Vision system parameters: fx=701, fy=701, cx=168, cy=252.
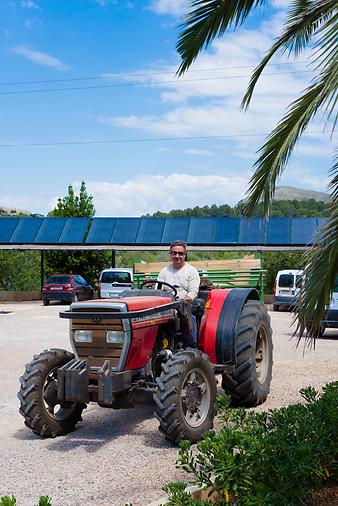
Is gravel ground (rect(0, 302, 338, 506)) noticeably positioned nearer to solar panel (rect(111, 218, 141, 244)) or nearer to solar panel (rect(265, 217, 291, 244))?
solar panel (rect(265, 217, 291, 244))

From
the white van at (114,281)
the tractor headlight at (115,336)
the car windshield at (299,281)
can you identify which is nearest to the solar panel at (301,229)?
the white van at (114,281)

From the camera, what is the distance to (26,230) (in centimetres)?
3525

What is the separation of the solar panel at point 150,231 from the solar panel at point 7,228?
22.2ft

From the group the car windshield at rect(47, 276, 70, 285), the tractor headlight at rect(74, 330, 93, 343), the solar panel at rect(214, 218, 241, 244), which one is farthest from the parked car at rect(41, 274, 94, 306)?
the tractor headlight at rect(74, 330, 93, 343)

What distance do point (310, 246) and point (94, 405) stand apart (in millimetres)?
5016

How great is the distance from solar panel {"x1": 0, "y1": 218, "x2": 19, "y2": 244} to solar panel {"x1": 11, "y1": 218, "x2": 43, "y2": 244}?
0.22m

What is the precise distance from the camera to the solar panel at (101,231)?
3341cm

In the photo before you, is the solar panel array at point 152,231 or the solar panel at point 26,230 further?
the solar panel at point 26,230

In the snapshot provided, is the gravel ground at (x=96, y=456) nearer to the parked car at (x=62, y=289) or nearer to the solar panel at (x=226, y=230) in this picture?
the parked car at (x=62, y=289)

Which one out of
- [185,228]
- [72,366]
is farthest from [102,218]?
[72,366]

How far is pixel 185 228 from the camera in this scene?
107 ft

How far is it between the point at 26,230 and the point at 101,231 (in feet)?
13.4

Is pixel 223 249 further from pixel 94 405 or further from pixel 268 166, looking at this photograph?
pixel 268 166

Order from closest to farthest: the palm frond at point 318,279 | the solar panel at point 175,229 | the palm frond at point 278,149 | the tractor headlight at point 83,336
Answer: the palm frond at point 318,279, the palm frond at point 278,149, the tractor headlight at point 83,336, the solar panel at point 175,229
